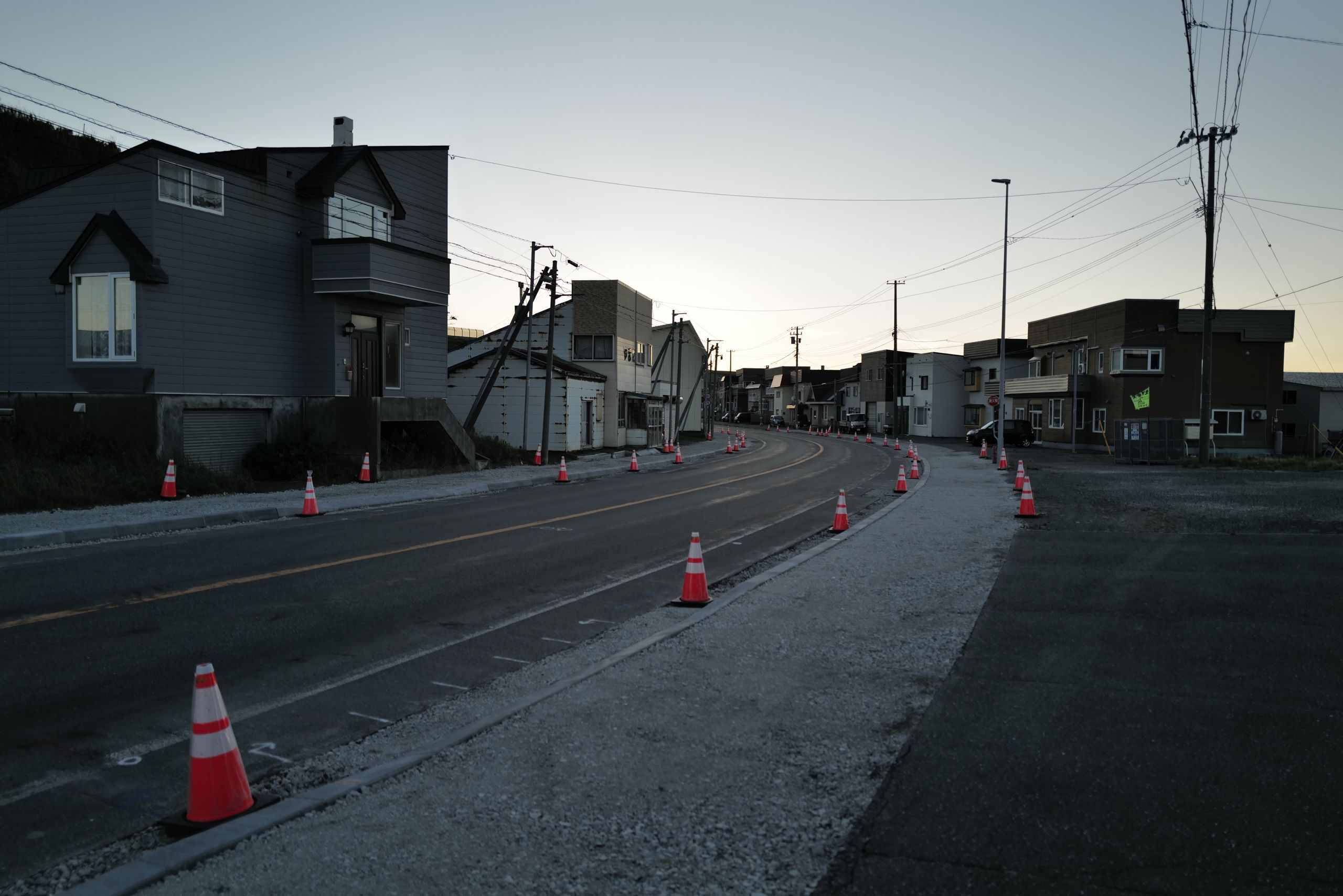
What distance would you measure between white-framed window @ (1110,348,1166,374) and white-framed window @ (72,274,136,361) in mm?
45622

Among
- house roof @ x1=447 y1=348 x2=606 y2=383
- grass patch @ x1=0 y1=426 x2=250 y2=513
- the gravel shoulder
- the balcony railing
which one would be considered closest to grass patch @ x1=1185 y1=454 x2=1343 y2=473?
house roof @ x1=447 y1=348 x2=606 y2=383

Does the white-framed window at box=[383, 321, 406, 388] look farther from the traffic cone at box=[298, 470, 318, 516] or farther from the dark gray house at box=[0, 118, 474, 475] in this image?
the traffic cone at box=[298, 470, 318, 516]

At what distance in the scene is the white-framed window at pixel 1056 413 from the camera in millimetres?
54469

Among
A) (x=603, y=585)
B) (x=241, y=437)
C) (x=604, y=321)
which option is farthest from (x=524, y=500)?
(x=604, y=321)

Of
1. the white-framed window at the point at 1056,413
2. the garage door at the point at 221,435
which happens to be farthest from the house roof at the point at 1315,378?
the garage door at the point at 221,435

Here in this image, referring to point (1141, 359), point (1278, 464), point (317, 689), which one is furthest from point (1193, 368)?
point (317, 689)

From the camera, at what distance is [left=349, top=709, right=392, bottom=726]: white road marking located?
224 inches

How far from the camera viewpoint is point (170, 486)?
17.6 meters

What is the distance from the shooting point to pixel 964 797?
4367 mm

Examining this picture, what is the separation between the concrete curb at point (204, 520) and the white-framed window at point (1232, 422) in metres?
40.6

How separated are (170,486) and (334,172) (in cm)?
1103

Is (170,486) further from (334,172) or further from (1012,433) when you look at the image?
(1012,433)

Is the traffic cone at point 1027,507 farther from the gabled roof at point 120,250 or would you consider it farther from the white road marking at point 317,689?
the gabled roof at point 120,250

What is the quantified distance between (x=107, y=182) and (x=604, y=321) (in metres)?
31.7
